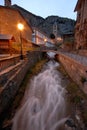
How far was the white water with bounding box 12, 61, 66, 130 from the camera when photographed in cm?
669

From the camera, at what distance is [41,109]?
7.98m

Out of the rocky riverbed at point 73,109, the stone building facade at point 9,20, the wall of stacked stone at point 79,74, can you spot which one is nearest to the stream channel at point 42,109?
the rocky riverbed at point 73,109

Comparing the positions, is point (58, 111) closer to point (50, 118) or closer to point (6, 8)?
point (50, 118)

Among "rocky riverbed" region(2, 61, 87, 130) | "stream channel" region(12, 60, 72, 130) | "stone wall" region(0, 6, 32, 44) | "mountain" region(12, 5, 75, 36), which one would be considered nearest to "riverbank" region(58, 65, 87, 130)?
"rocky riverbed" region(2, 61, 87, 130)

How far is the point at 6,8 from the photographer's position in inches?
995

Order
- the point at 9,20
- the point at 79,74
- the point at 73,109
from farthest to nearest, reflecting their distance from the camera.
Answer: the point at 9,20
the point at 79,74
the point at 73,109

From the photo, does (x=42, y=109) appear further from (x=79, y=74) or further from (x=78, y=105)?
(x=79, y=74)

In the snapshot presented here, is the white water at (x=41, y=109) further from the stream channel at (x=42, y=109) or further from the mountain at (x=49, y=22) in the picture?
the mountain at (x=49, y=22)

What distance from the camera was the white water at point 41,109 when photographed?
6688 millimetres

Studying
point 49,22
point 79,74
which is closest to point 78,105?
point 79,74

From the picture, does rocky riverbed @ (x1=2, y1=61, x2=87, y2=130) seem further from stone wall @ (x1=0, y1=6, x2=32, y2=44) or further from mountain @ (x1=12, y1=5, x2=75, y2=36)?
mountain @ (x1=12, y1=5, x2=75, y2=36)

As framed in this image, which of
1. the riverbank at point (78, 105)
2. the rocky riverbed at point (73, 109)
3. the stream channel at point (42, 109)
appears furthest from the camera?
the stream channel at point (42, 109)

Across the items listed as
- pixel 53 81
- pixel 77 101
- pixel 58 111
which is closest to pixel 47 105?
pixel 58 111

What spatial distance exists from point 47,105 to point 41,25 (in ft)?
219
